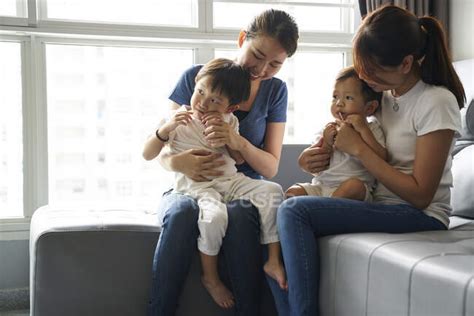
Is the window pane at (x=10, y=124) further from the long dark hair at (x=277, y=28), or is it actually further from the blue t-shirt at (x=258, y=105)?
the long dark hair at (x=277, y=28)

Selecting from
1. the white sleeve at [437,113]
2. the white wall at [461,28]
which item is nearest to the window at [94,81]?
the white wall at [461,28]

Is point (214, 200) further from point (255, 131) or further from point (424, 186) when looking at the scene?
point (424, 186)

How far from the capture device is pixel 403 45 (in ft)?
5.37

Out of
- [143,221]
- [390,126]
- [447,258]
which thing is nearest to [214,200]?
[143,221]

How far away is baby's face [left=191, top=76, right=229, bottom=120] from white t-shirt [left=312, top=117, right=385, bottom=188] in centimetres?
39

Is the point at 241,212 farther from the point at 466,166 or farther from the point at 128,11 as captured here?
the point at 128,11

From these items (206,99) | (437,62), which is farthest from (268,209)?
(437,62)

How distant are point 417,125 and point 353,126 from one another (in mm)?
197

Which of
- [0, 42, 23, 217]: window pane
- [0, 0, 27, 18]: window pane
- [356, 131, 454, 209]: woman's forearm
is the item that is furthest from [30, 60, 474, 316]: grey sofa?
[0, 0, 27, 18]: window pane

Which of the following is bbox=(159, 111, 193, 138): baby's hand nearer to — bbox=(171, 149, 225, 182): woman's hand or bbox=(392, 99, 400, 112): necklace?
bbox=(171, 149, 225, 182): woman's hand

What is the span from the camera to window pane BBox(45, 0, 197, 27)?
272 centimetres

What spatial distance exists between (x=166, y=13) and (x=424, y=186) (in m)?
1.70

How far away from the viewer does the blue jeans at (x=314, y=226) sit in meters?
1.54

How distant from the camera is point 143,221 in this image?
6.11 ft
